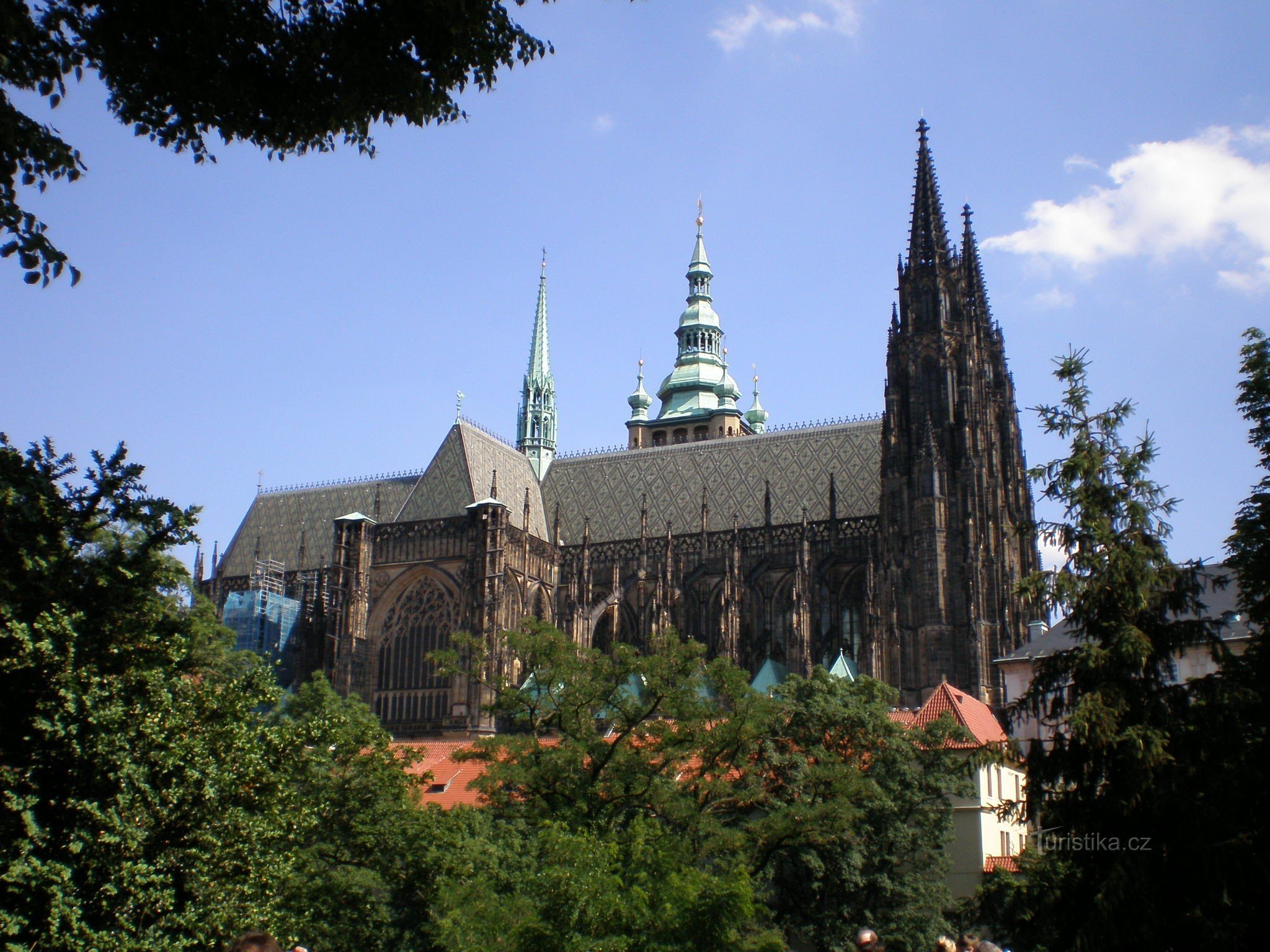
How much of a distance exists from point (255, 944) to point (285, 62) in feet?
27.1

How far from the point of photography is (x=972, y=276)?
5531 cm

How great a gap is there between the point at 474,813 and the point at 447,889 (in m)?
3.87

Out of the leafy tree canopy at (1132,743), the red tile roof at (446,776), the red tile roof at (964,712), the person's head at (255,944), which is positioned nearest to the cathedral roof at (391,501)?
the red tile roof at (446,776)

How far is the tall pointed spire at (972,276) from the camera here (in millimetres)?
53844

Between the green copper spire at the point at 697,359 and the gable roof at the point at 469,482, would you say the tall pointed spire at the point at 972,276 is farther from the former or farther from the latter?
the green copper spire at the point at 697,359

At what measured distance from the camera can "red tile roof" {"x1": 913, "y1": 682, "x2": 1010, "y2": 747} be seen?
37.8 meters

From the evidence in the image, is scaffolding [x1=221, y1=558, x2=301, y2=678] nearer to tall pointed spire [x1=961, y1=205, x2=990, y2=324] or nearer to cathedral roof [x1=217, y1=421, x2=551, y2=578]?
cathedral roof [x1=217, y1=421, x2=551, y2=578]

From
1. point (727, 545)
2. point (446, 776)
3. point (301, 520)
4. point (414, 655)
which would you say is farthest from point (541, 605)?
point (301, 520)

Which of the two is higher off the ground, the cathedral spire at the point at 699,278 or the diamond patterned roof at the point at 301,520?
the cathedral spire at the point at 699,278

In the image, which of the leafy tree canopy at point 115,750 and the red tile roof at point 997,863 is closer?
the leafy tree canopy at point 115,750

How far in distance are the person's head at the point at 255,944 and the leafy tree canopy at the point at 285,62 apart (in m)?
7.37

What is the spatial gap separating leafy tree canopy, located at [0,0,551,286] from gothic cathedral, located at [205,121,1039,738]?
36584 millimetres

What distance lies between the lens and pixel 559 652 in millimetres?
28141

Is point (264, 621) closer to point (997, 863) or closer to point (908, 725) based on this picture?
point (908, 725)
